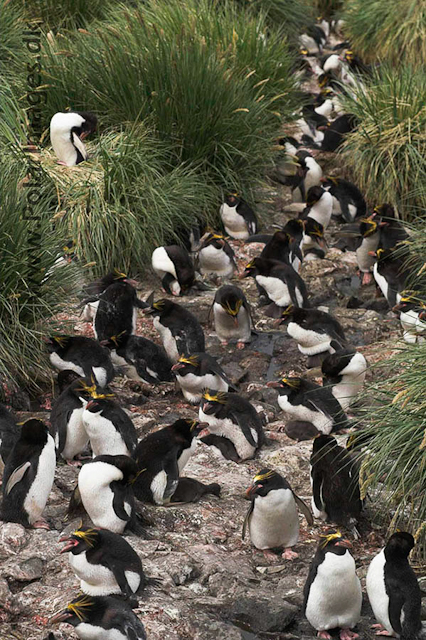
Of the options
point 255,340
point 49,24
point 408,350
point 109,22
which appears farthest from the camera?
point 49,24

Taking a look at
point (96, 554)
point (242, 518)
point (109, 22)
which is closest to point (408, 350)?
point (242, 518)

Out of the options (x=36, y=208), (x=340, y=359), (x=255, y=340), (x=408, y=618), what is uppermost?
(x=36, y=208)

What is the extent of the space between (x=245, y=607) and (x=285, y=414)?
2.86 m

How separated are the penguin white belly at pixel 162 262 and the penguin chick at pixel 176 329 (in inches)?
37.8

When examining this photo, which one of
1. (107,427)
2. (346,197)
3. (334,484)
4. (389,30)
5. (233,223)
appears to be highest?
(107,427)

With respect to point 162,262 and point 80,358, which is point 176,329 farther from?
point 162,262

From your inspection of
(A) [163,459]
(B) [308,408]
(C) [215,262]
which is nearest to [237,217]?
(C) [215,262]

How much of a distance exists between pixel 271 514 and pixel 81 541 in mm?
1213

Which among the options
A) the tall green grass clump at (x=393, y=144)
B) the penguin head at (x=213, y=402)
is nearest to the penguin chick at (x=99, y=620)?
the penguin head at (x=213, y=402)

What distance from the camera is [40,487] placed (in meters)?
5.77

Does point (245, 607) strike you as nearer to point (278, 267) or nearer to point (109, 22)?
point (278, 267)

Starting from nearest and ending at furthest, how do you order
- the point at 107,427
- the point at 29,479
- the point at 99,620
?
the point at 99,620 < the point at 29,479 < the point at 107,427

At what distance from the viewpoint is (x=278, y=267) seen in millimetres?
9359

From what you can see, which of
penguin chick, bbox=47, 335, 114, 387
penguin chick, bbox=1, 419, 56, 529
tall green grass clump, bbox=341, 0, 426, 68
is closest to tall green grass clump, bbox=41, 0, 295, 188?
tall green grass clump, bbox=341, 0, 426, 68
